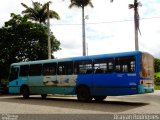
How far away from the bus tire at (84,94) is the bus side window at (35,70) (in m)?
4.31

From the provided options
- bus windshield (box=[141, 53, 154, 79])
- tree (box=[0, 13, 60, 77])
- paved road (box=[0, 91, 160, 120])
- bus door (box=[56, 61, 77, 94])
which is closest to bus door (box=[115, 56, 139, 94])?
bus windshield (box=[141, 53, 154, 79])

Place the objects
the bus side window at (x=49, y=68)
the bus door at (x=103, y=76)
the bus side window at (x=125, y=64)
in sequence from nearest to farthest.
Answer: the bus side window at (x=125, y=64)
the bus door at (x=103, y=76)
the bus side window at (x=49, y=68)

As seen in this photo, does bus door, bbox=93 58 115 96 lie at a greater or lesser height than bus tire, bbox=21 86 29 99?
greater

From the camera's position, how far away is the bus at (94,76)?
58.6 ft

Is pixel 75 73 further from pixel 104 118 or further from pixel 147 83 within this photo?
pixel 104 118

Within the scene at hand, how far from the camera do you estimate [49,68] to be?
23.1 metres

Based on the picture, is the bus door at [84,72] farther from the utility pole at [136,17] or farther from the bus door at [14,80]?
the utility pole at [136,17]

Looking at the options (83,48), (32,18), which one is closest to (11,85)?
(83,48)

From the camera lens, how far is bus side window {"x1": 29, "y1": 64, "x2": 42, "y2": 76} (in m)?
24.0

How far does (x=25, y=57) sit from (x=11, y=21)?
4.88 meters

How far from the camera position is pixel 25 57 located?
132 feet

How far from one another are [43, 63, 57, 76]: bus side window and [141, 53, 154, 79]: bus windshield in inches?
250

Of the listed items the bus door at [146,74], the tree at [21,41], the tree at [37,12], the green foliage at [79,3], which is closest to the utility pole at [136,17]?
the green foliage at [79,3]

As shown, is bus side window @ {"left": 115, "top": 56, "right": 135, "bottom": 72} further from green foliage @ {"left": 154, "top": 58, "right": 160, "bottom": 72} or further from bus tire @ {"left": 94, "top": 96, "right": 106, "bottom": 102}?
green foliage @ {"left": 154, "top": 58, "right": 160, "bottom": 72}
